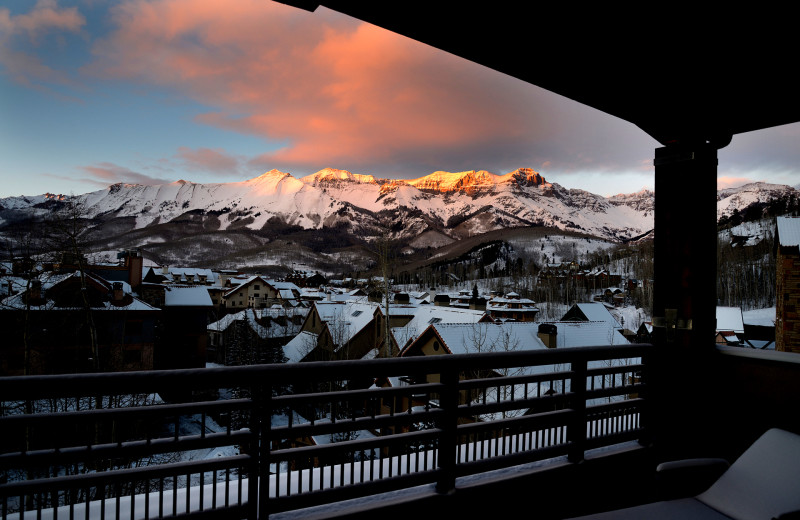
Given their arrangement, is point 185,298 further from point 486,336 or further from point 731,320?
point 731,320

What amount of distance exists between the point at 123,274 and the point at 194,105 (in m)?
20.2

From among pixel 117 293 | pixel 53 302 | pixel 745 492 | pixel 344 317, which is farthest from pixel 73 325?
pixel 745 492

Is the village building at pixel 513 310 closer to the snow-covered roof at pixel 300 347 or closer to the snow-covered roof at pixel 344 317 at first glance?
the snow-covered roof at pixel 344 317

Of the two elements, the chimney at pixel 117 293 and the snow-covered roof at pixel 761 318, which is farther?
the snow-covered roof at pixel 761 318

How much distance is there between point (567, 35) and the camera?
1962mm

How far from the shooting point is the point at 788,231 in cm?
905

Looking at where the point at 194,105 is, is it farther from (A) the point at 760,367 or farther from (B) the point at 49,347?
(A) the point at 760,367

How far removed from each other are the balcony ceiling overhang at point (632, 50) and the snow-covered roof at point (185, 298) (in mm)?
24365

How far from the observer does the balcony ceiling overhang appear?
1.71 metres

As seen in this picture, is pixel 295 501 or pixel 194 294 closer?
pixel 295 501

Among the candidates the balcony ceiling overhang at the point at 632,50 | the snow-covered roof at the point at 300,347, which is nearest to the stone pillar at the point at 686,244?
the balcony ceiling overhang at the point at 632,50

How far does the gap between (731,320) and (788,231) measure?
15.7 meters

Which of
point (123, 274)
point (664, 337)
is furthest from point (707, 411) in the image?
point (123, 274)

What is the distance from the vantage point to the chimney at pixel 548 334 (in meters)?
17.4
